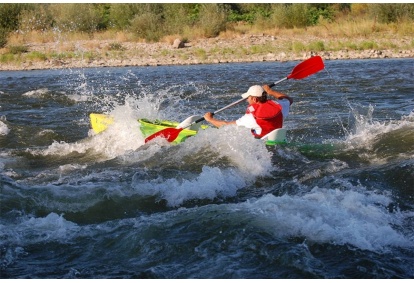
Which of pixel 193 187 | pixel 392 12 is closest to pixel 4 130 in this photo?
pixel 193 187

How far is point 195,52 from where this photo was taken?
880 inches

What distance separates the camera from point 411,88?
13.7m

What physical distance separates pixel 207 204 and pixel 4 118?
690 cm

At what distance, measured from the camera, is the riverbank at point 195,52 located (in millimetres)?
20891

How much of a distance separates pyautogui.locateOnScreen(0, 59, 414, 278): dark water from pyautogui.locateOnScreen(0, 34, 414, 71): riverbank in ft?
30.7

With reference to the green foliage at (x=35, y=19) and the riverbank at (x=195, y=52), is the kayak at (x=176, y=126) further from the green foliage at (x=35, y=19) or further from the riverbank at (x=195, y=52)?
the green foliage at (x=35, y=19)

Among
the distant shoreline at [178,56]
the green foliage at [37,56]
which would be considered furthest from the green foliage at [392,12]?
the green foliage at [37,56]

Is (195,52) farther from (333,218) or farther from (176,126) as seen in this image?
(333,218)

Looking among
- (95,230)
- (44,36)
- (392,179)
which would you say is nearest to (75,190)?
(95,230)

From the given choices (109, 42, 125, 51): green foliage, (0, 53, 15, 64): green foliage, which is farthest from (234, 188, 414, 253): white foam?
(109, 42, 125, 51): green foliage

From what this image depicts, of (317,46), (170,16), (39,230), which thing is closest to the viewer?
(39,230)

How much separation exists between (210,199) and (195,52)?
16441mm

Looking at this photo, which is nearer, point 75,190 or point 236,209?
point 236,209

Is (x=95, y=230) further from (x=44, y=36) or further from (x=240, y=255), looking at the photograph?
(x=44, y=36)
